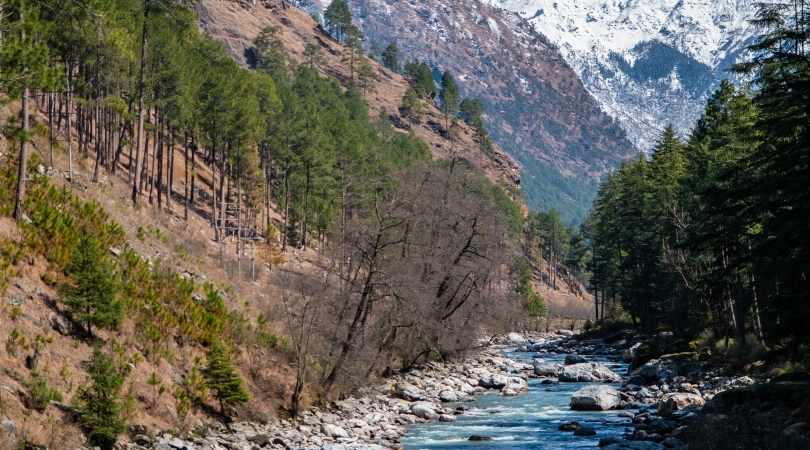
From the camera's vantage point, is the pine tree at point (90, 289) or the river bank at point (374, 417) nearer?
the pine tree at point (90, 289)

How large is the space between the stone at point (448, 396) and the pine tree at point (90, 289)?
1746 cm

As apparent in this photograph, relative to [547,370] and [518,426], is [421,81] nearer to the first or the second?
[547,370]

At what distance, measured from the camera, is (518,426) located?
2803 centimetres

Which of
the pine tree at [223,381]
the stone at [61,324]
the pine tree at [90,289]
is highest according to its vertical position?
the pine tree at [90,289]

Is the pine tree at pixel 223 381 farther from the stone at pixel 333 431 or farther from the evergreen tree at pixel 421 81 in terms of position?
the evergreen tree at pixel 421 81

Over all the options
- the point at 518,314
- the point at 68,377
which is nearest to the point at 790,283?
the point at 68,377

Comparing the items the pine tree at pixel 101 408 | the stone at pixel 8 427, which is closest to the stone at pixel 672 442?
the pine tree at pixel 101 408

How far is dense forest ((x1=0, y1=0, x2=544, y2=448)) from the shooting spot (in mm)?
20734

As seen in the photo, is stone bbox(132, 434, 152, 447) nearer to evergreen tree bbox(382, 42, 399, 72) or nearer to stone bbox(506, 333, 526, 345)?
stone bbox(506, 333, 526, 345)

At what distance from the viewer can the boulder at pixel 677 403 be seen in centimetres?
2732

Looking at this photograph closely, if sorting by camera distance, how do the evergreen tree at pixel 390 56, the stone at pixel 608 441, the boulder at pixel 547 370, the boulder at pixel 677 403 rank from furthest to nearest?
the evergreen tree at pixel 390 56 < the boulder at pixel 547 370 < the boulder at pixel 677 403 < the stone at pixel 608 441

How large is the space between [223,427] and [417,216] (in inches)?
599

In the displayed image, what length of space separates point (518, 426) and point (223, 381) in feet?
36.9

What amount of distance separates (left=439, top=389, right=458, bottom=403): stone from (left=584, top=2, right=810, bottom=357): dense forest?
455 inches
